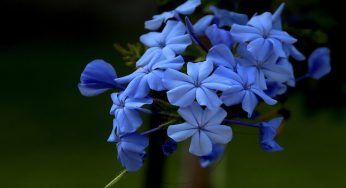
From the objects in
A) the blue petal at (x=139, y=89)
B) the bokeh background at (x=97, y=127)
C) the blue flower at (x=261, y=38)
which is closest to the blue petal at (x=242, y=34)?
the blue flower at (x=261, y=38)

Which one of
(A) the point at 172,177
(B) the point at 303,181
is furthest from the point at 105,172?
(B) the point at 303,181

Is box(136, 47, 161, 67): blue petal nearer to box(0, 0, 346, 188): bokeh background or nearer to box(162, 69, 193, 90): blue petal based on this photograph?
box(162, 69, 193, 90): blue petal

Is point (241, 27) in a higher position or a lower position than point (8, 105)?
higher

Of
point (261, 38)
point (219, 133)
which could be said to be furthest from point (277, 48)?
point (219, 133)

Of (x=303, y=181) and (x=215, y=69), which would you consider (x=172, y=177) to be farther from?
(x=215, y=69)

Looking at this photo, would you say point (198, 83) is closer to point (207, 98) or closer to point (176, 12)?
point (207, 98)

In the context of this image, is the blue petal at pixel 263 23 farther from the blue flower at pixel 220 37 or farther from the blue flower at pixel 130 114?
the blue flower at pixel 130 114

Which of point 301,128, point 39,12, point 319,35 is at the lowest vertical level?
point 301,128
